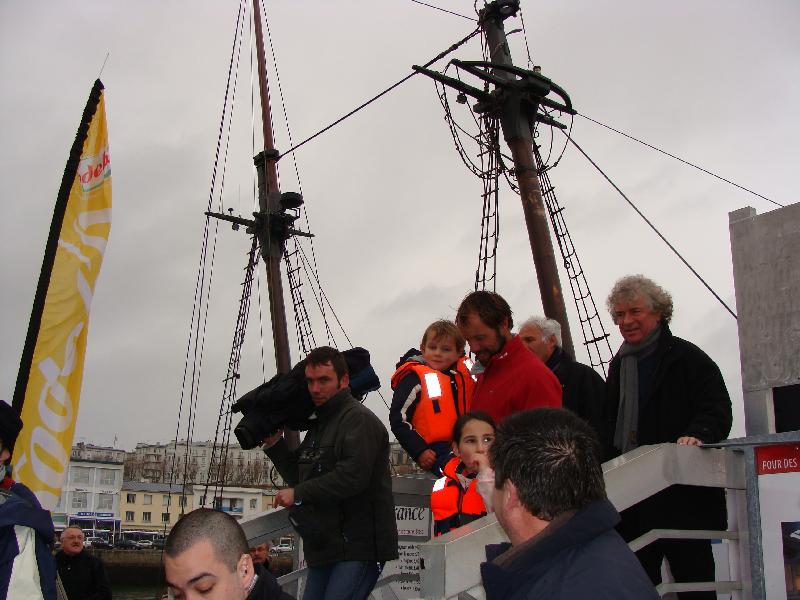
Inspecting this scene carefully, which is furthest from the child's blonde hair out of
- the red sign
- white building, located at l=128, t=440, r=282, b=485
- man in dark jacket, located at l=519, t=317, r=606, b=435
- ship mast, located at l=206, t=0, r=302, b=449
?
white building, located at l=128, t=440, r=282, b=485

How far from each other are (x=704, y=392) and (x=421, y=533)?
256 centimetres

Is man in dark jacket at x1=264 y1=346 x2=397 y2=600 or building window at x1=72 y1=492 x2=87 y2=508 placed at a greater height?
man in dark jacket at x1=264 y1=346 x2=397 y2=600

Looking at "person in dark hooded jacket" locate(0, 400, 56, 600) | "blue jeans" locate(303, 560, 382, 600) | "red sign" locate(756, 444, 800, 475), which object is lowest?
"blue jeans" locate(303, 560, 382, 600)

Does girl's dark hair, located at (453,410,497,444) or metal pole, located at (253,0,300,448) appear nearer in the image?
girl's dark hair, located at (453,410,497,444)

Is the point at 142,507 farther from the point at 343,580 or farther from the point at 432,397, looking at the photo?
the point at 343,580

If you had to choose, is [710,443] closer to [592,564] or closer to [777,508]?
[777,508]

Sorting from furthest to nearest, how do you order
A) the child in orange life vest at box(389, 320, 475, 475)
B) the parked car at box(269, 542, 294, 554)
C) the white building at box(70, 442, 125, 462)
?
the white building at box(70, 442, 125, 462) → the parked car at box(269, 542, 294, 554) → the child in orange life vest at box(389, 320, 475, 475)

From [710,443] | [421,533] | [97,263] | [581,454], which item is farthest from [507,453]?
[421,533]

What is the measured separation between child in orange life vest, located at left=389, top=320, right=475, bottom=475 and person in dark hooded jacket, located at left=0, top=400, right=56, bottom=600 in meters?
1.81

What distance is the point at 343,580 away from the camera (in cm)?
388

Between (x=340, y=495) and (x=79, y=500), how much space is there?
296 ft

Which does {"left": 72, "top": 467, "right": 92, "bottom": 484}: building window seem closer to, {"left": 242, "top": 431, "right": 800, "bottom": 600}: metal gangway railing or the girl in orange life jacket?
the girl in orange life jacket

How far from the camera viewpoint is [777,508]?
10.5 feet

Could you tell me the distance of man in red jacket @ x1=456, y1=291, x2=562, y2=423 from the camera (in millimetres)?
3861
